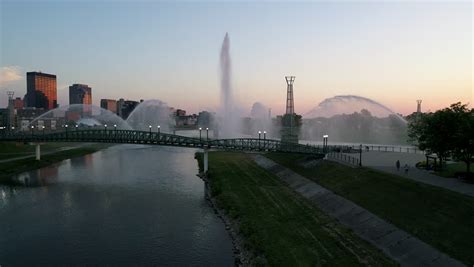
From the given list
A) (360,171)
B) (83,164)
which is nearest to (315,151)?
(360,171)

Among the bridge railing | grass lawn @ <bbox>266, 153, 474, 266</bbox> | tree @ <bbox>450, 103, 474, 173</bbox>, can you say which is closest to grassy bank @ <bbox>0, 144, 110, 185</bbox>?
the bridge railing

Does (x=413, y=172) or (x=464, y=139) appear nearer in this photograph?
(x=464, y=139)

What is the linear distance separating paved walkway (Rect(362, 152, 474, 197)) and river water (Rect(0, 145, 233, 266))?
22.8 meters

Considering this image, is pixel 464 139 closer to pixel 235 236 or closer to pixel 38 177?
pixel 235 236

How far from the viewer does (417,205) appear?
33.9 m

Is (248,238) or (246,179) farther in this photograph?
(246,179)

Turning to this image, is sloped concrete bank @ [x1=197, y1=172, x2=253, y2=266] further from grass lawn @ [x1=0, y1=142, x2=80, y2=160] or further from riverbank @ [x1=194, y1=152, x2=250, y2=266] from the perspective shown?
grass lawn @ [x1=0, y1=142, x2=80, y2=160]

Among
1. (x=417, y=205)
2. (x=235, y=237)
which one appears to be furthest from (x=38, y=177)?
(x=417, y=205)

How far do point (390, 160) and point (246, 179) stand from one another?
22742mm

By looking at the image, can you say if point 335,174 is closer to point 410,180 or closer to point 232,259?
point 410,180

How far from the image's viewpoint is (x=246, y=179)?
199 feet

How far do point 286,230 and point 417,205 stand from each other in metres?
12.3

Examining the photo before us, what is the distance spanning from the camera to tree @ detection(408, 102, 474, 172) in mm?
40906

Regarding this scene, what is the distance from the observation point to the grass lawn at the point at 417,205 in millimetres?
27094
